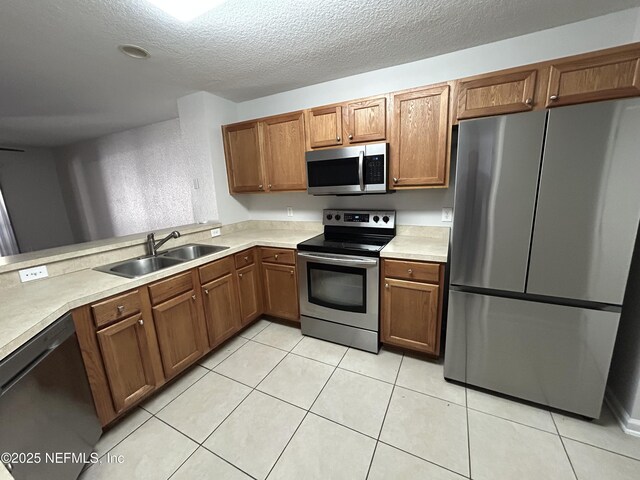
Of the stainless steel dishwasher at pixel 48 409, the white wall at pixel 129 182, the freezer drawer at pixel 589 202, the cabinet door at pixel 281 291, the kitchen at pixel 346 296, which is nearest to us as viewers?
the stainless steel dishwasher at pixel 48 409

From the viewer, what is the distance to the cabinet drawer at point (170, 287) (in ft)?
5.44

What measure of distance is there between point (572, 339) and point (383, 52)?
225cm

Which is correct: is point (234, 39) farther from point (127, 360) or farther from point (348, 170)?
point (127, 360)

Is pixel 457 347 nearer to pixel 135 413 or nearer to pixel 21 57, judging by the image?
pixel 135 413

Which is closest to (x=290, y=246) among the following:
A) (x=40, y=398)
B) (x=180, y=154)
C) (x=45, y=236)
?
(x=40, y=398)

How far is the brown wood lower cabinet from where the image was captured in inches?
71.9

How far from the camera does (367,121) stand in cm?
205

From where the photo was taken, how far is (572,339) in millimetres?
1412

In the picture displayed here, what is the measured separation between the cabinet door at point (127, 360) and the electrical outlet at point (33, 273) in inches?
26.4

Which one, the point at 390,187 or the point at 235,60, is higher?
the point at 235,60

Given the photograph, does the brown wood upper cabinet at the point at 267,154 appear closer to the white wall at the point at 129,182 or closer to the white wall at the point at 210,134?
the white wall at the point at 210,134

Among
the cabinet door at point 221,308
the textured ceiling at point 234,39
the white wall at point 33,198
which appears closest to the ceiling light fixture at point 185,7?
the textured ceiling at point 234,39

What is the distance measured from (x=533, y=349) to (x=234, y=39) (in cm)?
271

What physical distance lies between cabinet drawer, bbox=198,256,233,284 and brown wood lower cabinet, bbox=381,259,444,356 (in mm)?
1326
